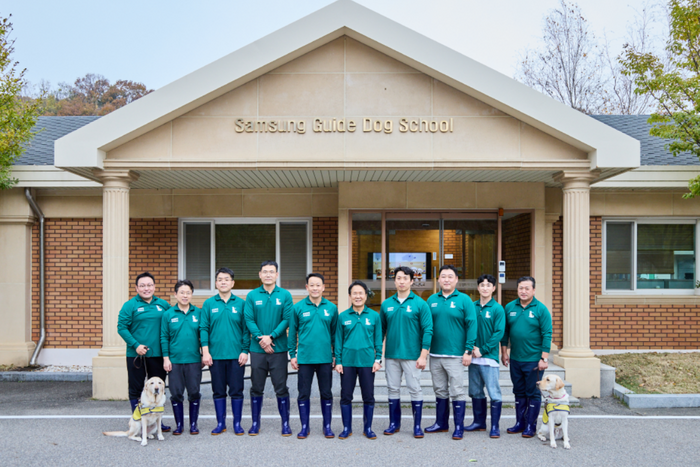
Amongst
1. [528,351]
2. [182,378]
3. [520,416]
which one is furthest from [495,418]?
[182,378]

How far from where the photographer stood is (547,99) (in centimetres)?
740

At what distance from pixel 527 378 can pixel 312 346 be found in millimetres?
2397

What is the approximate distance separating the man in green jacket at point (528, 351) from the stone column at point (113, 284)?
5301 millimetres

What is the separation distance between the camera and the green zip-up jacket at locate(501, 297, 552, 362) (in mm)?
5879

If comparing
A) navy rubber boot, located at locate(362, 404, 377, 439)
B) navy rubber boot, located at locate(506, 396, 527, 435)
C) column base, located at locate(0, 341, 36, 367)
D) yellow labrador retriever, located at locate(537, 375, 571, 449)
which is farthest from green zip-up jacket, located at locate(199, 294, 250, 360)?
column base, located at locate(0, 341, 36, 367)

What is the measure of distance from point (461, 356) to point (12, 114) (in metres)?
8.20

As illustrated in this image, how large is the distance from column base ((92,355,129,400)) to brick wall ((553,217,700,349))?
8.01 meters

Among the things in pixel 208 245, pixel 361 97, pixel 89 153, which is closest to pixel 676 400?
pixel 361 97

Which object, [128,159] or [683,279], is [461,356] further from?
[683,279]

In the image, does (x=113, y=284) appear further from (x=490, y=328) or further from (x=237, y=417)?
(x=490, y=328)

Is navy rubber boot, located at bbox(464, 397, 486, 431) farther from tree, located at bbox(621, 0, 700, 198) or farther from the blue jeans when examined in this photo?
tree, located at bbox(621, 0, 700, 198)

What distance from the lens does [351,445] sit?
18.5 ft

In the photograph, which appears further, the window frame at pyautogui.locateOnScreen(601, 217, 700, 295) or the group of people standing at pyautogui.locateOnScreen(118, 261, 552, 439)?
the window frame at pyautogui.locateOnScreen(601, 217, 700, 295)

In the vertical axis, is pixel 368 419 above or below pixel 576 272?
below
